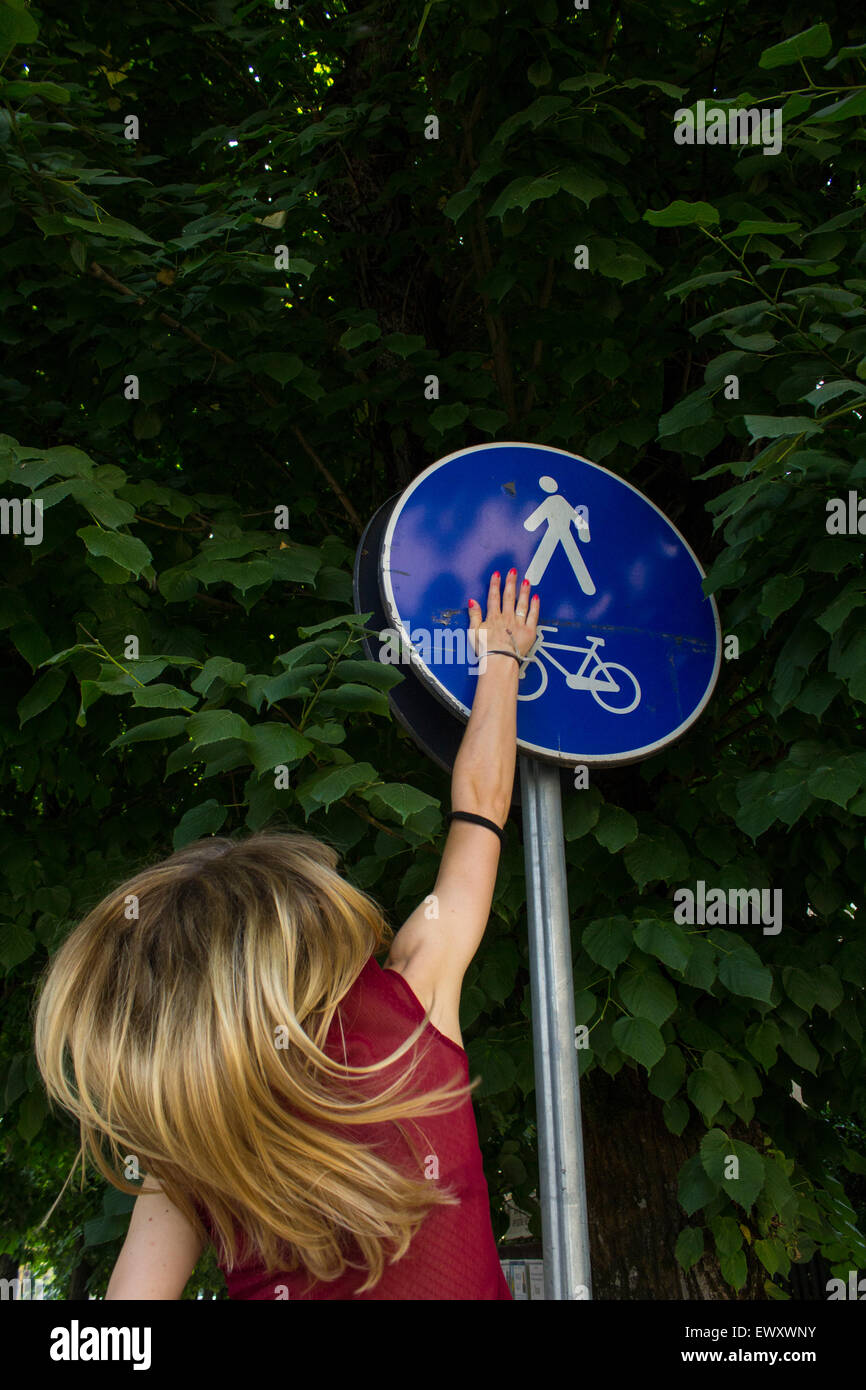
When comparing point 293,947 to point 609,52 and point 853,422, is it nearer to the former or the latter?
point 853,422

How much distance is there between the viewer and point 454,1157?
4.73 feet

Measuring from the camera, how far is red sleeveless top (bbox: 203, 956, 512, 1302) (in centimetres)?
136

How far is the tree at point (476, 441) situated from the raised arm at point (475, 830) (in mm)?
157

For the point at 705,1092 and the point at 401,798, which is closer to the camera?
the point at 401,798

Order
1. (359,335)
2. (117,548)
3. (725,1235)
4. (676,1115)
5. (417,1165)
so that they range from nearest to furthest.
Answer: (417,1165) → (117,548) → (725,1235) → (676,1115) → (359,335)

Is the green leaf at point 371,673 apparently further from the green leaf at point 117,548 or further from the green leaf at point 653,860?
the green leaf at point 653,860

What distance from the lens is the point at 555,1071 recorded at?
5.92 feet

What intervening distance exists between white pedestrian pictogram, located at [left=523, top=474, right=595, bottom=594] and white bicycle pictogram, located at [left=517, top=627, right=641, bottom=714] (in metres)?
0.13

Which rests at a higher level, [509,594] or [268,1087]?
[509,594]

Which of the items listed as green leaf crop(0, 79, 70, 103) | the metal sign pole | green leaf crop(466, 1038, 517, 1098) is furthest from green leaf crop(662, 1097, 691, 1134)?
green leaf crop(0, 79, 70, 103)

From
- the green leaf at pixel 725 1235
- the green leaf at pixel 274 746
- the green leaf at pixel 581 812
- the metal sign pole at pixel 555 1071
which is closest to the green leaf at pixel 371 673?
the green leaf at pixel 274 746

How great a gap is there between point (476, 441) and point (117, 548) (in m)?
1.45

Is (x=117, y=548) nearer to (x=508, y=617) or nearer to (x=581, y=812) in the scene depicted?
(x=508, y=617)

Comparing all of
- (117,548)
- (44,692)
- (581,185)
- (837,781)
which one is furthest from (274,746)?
(581,185)
